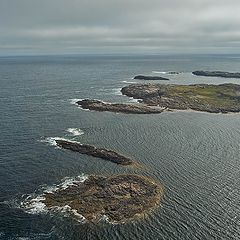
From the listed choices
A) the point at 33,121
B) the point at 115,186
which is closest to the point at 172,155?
the point at 115,186

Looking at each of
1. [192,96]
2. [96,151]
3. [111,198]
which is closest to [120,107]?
[192,96]

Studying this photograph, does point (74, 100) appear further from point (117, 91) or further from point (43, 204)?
point (43, 204)

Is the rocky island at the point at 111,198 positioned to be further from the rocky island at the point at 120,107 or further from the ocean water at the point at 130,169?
the rocky island at the point at 120,107

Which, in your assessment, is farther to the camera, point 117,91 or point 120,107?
point 117,91

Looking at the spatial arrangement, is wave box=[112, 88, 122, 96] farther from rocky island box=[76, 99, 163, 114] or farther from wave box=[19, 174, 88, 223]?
wave box=[19, 174, 88, 223]

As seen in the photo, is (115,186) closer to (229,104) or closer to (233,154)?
(233,154)

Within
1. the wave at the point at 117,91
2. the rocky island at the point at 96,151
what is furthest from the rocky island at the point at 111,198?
the wave at the point at 117,91

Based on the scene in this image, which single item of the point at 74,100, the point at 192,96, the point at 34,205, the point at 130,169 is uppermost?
the point at 74,100
